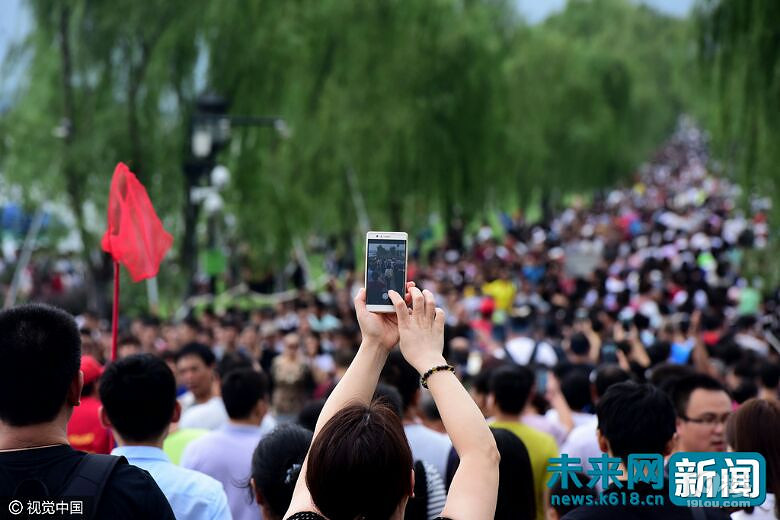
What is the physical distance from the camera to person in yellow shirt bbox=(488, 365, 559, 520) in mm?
4914

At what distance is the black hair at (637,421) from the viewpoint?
3.71m

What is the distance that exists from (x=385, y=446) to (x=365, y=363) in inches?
15.9

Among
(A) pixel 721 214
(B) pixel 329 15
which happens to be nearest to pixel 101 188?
(B) pixel 329 15

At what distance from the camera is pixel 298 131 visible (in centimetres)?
2109

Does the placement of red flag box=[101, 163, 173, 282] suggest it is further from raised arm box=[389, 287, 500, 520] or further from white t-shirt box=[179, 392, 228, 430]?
raised arm box=[389, 287, 500, 520]

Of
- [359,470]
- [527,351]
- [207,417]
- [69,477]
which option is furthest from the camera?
[527,351]

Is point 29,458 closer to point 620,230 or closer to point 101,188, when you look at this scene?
point 101,188

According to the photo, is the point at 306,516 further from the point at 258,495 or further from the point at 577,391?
the point at 577,391

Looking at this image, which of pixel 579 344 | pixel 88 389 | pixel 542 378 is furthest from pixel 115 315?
pixel 579 344

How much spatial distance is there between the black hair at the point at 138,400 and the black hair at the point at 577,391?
2.99 m

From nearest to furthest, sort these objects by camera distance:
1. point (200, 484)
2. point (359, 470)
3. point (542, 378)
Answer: point (359, 470)
point (200, 484)
point (542, 378)

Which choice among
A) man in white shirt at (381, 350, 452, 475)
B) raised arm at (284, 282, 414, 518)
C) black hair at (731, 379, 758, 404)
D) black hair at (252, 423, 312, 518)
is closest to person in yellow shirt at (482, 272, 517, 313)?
black hair at (731, 379, 758, 404)

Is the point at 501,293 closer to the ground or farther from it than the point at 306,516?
farther from it

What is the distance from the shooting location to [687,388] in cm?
521
